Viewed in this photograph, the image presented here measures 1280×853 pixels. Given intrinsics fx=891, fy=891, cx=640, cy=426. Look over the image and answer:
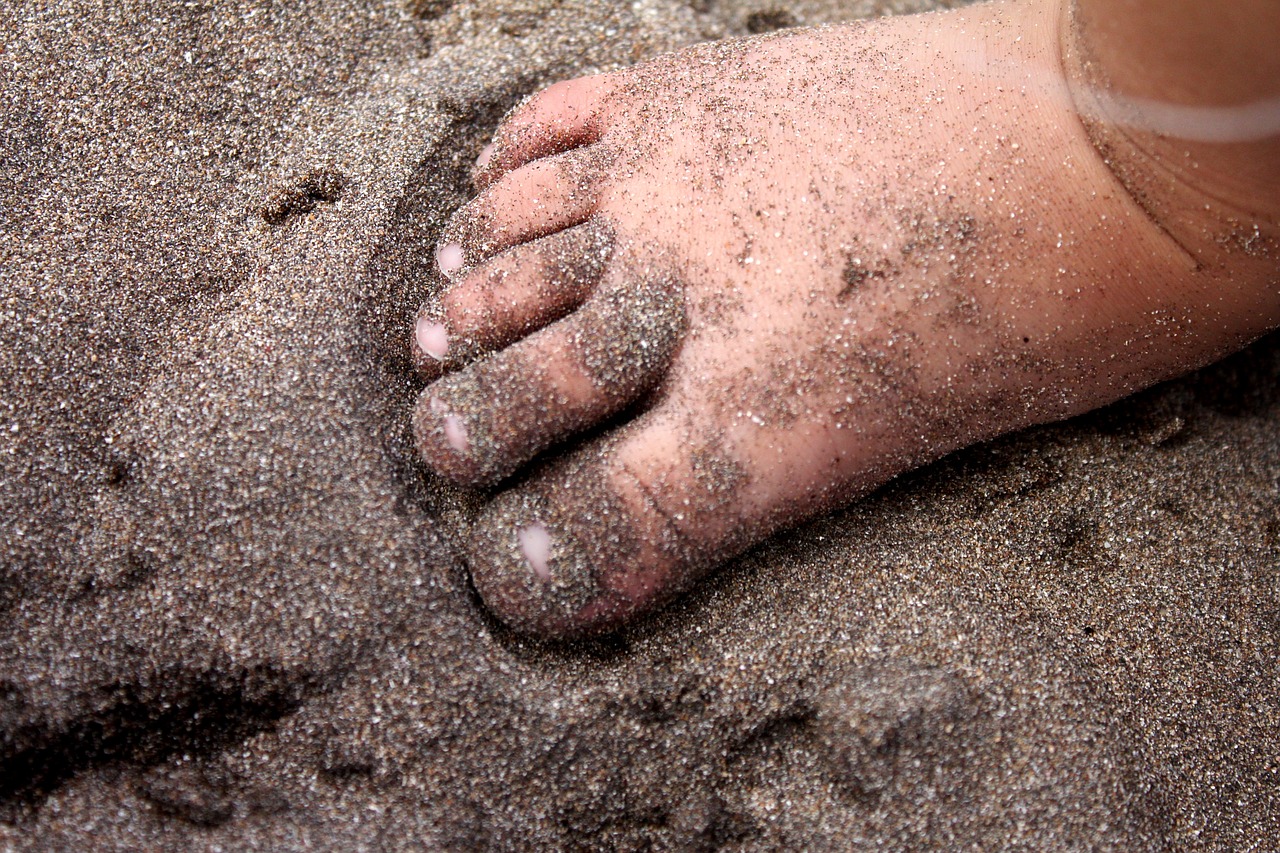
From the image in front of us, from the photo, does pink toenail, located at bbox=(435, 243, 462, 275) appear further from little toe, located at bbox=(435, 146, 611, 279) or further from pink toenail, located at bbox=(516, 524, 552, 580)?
pink toenail, located at bbox=(516, 524, 552, 580)

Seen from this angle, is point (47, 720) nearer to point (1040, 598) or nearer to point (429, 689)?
point (429, 689)

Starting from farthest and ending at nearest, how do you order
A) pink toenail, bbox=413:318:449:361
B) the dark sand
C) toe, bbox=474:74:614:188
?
toe, bbox=474:74:614:188 → pink toenail, bbox=413:318:449:361 → the dark sand

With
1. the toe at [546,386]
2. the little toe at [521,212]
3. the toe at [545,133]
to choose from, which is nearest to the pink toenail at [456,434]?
the toe at [546,386]

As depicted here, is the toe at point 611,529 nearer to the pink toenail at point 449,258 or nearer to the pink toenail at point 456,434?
the pink toenail at point 456,434

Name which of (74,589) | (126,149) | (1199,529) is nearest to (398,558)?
(74,589)

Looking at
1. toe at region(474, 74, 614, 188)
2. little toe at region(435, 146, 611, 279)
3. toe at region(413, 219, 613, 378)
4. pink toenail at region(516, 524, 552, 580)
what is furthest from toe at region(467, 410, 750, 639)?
toe at region(474, 74, 614, 188)

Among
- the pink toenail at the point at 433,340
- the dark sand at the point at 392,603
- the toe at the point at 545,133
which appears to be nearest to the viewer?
the dark sand at the point at 392,603
